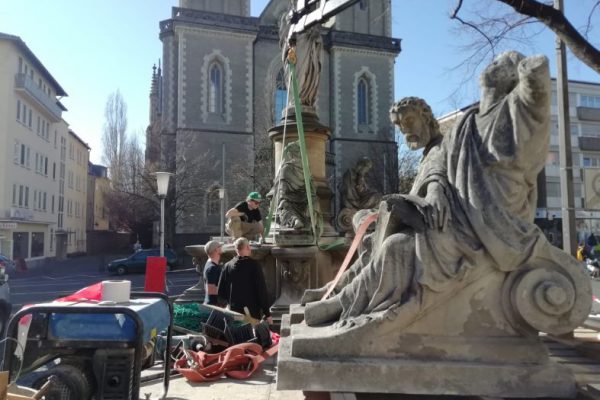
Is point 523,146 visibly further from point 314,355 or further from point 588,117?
point 588,117

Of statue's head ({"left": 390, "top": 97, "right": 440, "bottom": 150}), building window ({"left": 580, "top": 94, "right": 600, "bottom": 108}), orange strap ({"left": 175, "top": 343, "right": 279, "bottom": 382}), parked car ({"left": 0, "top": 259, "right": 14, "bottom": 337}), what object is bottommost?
parked car ({"left": 0, "top": 259, "right": 14, "bottom": 337})

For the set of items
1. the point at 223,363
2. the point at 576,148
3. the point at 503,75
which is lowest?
the point at 223,363

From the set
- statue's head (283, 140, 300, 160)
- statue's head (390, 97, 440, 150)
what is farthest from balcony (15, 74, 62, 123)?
statue's head (390, 97, 440, 150)

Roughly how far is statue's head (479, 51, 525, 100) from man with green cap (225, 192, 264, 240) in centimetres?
516

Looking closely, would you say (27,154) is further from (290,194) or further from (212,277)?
(212,277)

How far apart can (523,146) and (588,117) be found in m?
49.7

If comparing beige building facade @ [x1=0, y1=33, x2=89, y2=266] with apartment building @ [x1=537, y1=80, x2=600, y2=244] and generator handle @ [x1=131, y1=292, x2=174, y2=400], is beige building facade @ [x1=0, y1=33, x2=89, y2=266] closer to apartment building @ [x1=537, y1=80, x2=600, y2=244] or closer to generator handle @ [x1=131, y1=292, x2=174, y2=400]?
generator handle @ [x1=131, y1=292, x2=174, y2=400]

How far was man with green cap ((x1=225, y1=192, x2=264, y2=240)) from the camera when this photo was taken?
7949 mm

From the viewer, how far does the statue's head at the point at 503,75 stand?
3.05 m

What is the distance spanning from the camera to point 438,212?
2887 millimetres

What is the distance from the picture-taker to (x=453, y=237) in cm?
285

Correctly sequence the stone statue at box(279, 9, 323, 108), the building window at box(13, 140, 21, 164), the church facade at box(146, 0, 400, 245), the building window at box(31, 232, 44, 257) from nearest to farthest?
the stone statue at box(279, 9, 323, 108) → the building window at box(13, 140, 21, 164) → the church facade at box(146, 0, 400, 245) → the building window at box(31, 232, 44, 257)

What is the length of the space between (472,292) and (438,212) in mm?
499

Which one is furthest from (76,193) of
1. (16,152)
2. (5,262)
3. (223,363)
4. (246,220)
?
(223,363)
